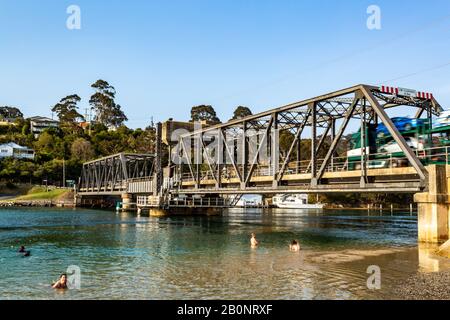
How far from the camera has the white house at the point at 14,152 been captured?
160 m

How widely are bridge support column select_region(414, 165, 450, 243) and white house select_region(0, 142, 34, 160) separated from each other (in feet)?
518

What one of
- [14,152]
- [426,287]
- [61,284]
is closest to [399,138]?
[426,287]

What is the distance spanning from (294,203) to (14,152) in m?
104

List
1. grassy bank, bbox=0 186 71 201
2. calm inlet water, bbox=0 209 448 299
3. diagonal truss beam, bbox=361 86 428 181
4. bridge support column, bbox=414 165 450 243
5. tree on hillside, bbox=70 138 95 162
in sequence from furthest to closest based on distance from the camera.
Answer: tree on hillside, bbox=70 138 95 162 → grassy bank, bbox=0 186 71 201 → diagonal truss beam, bbox=361 86 428 181 → bridge support column, bbox=414 165 450 243 → calm inlet water, bbox=0 209 448 299

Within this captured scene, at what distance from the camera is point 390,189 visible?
111 feet

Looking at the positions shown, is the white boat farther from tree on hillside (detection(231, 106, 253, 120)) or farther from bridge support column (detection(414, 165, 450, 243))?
bridge support column (detection(414, 165, 450, 243))

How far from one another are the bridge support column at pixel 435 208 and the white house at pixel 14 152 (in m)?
158

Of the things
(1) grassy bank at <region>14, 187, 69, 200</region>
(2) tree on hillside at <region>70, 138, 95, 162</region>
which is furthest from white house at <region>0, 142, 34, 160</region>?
(1) grassy bank at <region>14, 187, 69, 200</region>

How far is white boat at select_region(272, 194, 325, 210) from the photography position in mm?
148125

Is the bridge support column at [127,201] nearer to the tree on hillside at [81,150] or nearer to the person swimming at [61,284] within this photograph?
the tree on hillside at [81,150]

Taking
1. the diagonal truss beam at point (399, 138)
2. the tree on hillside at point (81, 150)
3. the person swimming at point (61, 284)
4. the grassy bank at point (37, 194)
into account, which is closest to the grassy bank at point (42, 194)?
the grassy bank at point (37, 194)

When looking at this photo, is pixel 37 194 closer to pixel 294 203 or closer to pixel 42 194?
pixel 42 194
